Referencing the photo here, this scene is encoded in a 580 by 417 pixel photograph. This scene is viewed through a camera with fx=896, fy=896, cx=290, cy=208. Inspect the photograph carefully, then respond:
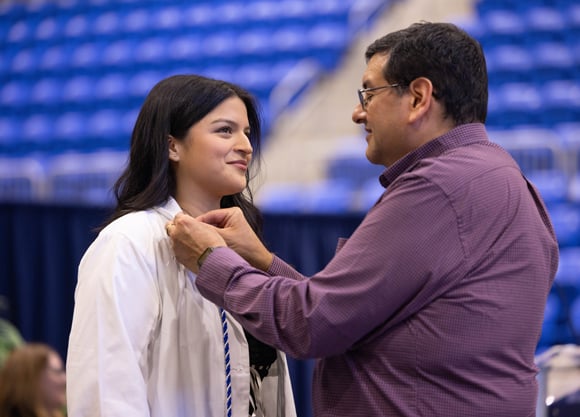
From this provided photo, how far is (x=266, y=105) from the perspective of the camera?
913 centimetres

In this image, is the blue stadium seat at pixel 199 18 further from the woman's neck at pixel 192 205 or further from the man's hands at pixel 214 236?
the man's hands at pixel 214 236

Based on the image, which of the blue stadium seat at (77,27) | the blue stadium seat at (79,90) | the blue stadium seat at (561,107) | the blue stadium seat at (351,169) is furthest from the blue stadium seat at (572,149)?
the blue stadium seat at (77,27)

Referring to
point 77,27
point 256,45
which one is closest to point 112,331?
point 256,45

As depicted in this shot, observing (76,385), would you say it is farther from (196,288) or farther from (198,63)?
(198,63)

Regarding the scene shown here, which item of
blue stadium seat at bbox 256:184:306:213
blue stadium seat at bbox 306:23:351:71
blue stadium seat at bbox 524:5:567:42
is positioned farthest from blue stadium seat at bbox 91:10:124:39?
blue stadium seat at bbox 524:5:567:42

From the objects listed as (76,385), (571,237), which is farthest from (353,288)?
(571,237)

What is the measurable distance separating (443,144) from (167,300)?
2.31 ft

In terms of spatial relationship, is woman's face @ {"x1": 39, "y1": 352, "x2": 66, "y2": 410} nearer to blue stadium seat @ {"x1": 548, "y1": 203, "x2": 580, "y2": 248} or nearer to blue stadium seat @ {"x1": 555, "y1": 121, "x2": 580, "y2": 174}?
blue stadium seat @ {"x1": 548, "y1": 203, "x2": 580, "y2": 248}

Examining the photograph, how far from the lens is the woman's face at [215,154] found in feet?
7.00

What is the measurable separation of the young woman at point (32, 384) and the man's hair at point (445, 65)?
255 centimetres

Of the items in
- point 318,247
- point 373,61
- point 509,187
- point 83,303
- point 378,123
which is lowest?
point 318,247

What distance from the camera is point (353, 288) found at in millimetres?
1750

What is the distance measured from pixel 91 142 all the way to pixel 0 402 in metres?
6.10

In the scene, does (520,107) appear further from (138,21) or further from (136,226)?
(136,226)
